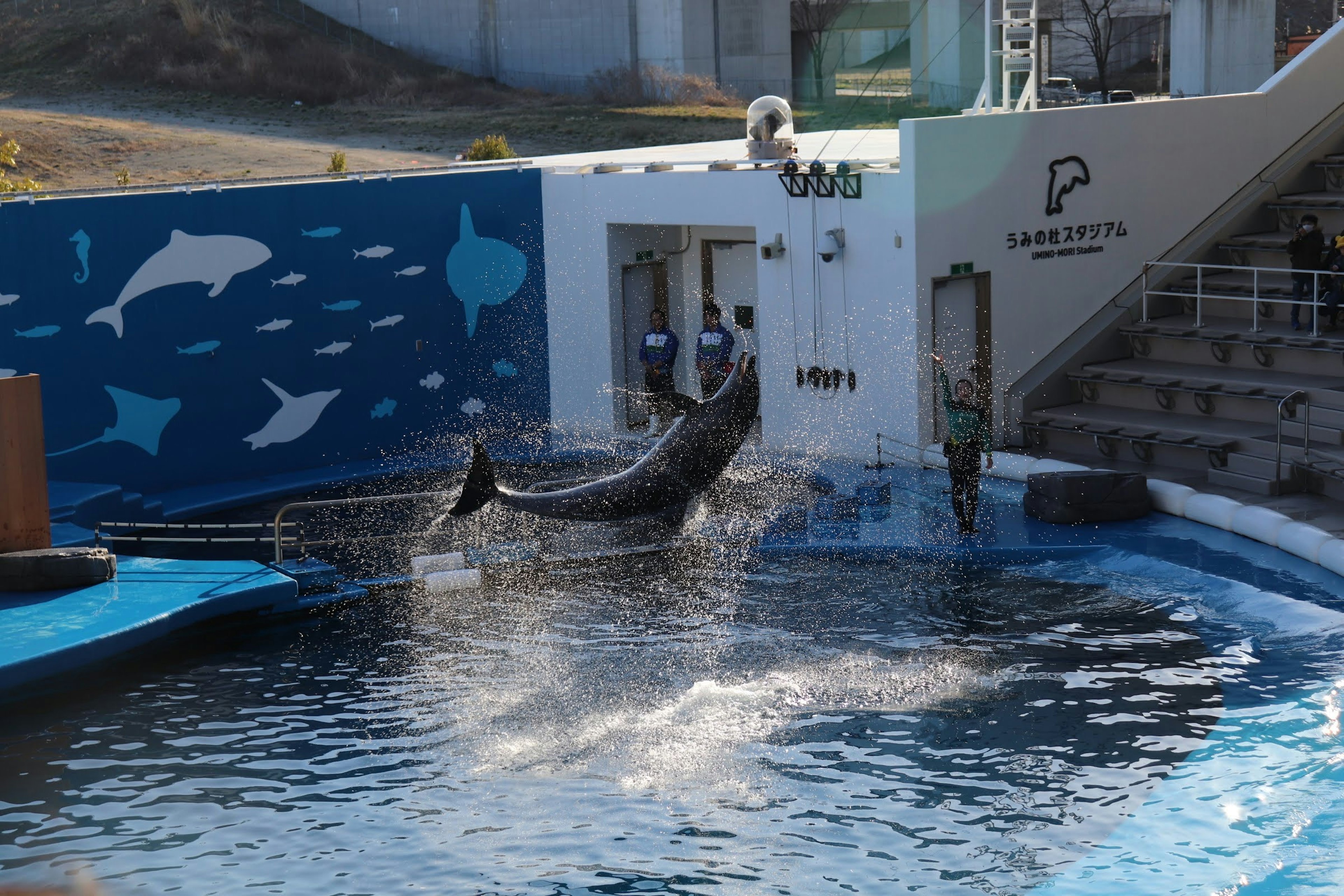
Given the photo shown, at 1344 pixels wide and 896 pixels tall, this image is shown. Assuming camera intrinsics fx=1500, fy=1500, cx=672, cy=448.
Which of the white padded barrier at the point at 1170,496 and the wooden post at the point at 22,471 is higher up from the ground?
the wooden post at the point at 22,471

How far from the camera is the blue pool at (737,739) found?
7.11 meters

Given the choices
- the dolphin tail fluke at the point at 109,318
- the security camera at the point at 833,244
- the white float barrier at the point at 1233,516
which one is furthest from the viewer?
the dolphin tail fluke at the point at 109,318

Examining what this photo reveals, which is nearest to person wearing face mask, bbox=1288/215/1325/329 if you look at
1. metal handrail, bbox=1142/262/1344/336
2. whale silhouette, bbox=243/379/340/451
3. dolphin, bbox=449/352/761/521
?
metal handrail, bbox=1142/262/1344/336

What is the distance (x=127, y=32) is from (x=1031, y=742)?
38500mm

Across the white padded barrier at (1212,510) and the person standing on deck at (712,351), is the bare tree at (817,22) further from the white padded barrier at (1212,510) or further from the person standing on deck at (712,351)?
the white padded barrier at (1212,510)

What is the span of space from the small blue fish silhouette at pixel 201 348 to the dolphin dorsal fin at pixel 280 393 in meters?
0.63

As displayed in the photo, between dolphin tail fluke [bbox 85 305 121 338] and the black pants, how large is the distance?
835 cm

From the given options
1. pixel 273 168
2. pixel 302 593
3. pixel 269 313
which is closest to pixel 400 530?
pixel 302 593

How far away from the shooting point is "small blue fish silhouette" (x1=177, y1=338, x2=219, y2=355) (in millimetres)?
15500

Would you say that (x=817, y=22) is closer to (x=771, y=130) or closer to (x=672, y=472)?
(x=771, y=130)

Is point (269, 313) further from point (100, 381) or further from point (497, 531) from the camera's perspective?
point (497, 531)

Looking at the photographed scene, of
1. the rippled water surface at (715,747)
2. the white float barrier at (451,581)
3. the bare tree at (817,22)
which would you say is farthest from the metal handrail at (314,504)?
the bare tree at (817,22)

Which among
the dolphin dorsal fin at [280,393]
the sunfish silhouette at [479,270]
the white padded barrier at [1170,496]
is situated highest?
the sunfish silhouette at [479,270]

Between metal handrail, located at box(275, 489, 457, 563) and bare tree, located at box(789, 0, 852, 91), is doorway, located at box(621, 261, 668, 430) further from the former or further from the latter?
bare tree, located at box(789, 0, 852, 91)
